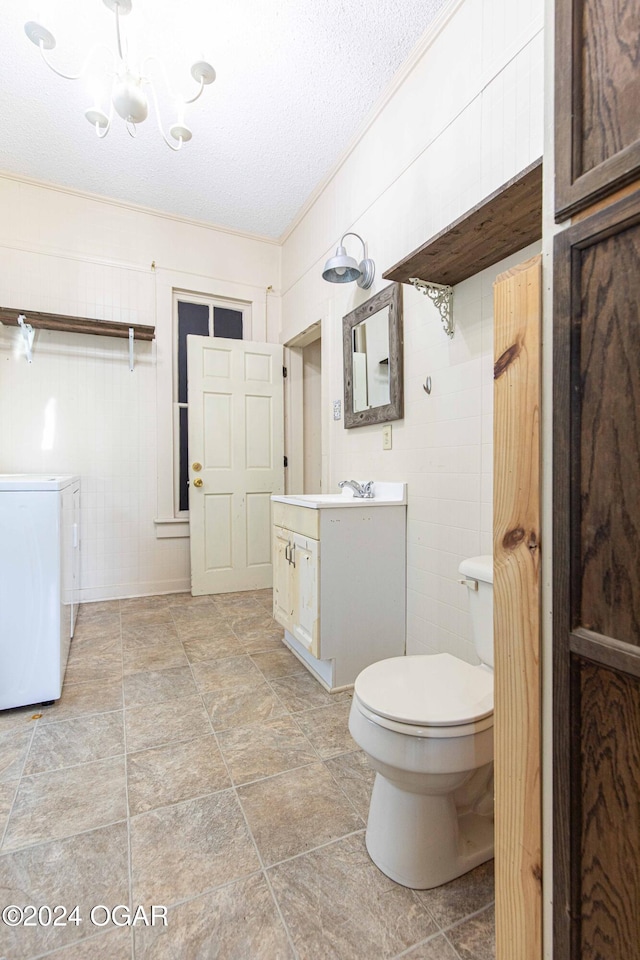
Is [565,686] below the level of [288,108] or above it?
below

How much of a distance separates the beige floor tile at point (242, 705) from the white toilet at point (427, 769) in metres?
0.72

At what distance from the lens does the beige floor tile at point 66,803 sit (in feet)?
3.97

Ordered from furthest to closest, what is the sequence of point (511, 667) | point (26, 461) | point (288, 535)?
point (26, 461)
point (288, 535)
point (511, 667)

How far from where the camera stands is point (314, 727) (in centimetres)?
170

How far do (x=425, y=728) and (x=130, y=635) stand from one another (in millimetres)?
2143

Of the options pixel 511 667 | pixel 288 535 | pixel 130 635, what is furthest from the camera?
pixel 130 635

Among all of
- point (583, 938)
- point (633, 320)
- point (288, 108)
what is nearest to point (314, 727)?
point (583, 938)

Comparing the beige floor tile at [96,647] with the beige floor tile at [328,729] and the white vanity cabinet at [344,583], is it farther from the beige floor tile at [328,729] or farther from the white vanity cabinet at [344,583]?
the beige floor tile at [328,729]

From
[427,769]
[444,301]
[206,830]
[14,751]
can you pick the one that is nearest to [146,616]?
[14,751]

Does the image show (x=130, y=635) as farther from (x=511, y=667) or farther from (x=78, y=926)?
(x=511, y=667)

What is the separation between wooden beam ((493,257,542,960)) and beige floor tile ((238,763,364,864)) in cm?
59

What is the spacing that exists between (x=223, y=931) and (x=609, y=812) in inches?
34.1

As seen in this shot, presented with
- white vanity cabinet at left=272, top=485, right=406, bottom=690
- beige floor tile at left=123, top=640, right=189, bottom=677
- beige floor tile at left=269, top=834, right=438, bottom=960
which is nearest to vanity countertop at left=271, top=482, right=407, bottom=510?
white vanity cabinet at left=272, top=485, right=406, bottom=690

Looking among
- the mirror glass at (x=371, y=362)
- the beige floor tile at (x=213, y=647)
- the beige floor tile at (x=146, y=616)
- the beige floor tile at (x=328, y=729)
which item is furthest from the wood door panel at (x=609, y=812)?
the beige floor tile at (x=146, y=616)
